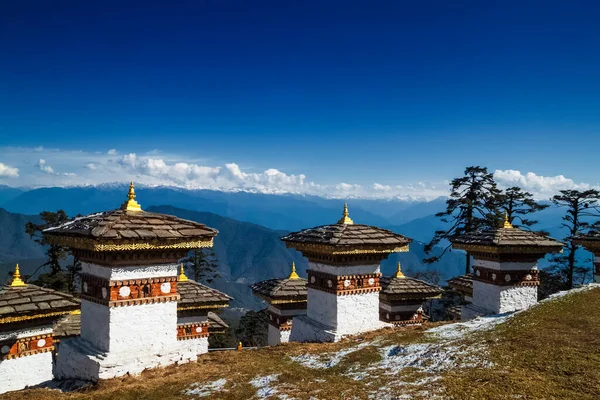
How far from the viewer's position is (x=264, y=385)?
7.80 meters

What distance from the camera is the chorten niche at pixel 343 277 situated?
39.4 feet

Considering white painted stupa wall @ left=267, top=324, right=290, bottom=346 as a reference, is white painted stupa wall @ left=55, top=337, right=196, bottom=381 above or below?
above

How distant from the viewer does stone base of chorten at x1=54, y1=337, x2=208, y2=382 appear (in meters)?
9.09

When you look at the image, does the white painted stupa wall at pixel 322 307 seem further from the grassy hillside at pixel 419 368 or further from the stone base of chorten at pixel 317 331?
the grassy hillside at pixel 419 368

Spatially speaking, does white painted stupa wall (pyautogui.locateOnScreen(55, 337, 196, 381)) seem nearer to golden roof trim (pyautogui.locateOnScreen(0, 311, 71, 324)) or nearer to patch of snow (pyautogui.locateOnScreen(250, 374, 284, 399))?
golden roof trim (pyautogui.locateOnScreen(0, 311, 71, 324))

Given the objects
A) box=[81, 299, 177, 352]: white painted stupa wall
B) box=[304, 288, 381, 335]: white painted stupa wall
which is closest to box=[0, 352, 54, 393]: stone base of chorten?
box=[81, 299, 177, 352]: white painted stupa wall

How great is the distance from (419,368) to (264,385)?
2.61 meters

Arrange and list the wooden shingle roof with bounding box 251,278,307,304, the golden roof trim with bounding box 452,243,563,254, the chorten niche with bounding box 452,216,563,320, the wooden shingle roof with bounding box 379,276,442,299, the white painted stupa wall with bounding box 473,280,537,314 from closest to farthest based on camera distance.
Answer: the golden roof trim with bounding box 452,243,563,254
the chorten niche with bounding box 452,216,563,320
the white painted stupa wall with bounding box 473,280,537,314
the wooden shingle roof with bounding box 251,278,307,304
the wooden shingle roof with bounding box 379,276,442,299

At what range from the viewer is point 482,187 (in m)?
34.5

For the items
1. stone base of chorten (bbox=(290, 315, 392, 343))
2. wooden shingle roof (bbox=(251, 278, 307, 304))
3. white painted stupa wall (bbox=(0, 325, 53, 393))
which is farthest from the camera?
wooden shingle roof (bbox=(251, 278, 307, 304))

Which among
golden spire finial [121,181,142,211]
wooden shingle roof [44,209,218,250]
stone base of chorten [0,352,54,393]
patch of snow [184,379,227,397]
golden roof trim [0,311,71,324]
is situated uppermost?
golden spire finial [121,181,142,211]

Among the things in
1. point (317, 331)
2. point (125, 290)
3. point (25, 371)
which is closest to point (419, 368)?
point (317, 331)

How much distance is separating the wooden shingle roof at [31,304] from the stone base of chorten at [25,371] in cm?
105

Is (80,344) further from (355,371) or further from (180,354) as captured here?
(355,371)
